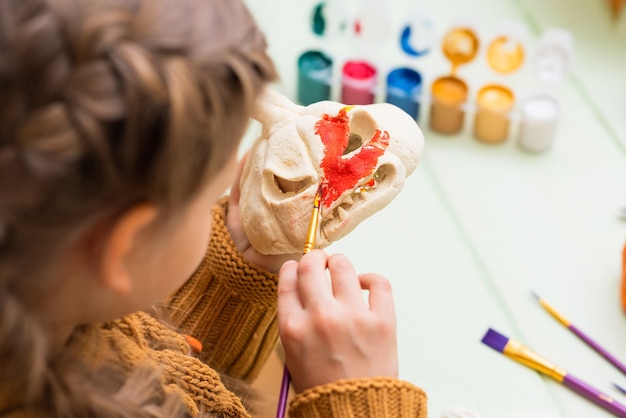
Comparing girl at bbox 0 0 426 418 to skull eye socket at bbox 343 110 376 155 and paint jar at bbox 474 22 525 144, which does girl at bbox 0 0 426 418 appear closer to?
skull eye socket at bbox 343 110 376 155

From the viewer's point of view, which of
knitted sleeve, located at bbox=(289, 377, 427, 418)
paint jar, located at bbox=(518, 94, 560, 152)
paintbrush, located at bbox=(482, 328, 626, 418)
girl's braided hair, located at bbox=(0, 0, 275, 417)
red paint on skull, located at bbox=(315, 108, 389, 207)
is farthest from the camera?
paint jar, located at bbox=(518, 94, 560, 152)

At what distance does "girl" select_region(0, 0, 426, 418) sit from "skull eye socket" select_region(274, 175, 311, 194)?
107 mm

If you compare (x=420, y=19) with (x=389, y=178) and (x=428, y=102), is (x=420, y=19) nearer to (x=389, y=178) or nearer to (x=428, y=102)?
(x=428, y=102)

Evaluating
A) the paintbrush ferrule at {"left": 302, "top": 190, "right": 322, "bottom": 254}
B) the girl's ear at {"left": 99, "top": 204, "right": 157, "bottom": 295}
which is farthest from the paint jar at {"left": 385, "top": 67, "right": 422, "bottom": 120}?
the girl's ear at {"left": 99, "top": 204, "right": 157, "bottom": 295}

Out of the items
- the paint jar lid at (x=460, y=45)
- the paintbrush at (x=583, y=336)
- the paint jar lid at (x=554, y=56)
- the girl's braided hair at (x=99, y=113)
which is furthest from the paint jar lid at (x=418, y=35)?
the girl's braided hair at (x=99, y=113)

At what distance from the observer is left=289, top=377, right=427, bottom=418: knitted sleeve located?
1.77ft

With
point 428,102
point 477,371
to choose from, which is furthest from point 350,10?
point 477,371

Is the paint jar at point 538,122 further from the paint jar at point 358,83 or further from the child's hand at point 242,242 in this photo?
the child's hand at point 242,242

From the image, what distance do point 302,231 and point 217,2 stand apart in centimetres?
29

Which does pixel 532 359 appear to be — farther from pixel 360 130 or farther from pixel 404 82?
pixel 404 82

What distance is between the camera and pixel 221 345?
74cm

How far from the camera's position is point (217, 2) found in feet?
1.29

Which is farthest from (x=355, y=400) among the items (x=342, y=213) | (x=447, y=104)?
(x=447, y=104)

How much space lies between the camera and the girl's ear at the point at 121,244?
1.26ft
